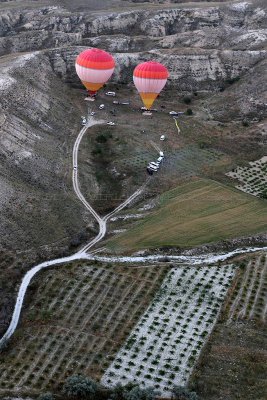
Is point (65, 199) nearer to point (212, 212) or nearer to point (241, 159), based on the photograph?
point (212, 212)

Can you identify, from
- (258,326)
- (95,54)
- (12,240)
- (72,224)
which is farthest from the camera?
(95,54)

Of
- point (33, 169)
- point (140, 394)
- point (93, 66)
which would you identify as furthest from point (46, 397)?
point (93, 66)

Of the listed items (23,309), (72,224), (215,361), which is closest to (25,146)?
(72,224)

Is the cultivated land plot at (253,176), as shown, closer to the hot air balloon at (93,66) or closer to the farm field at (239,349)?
the farm field at (239,349)

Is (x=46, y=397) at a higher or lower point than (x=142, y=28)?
lower

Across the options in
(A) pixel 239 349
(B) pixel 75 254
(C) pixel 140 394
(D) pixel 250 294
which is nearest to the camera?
(C) pixel 140 394

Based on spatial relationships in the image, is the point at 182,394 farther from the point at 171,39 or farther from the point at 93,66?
the point at 171,39
